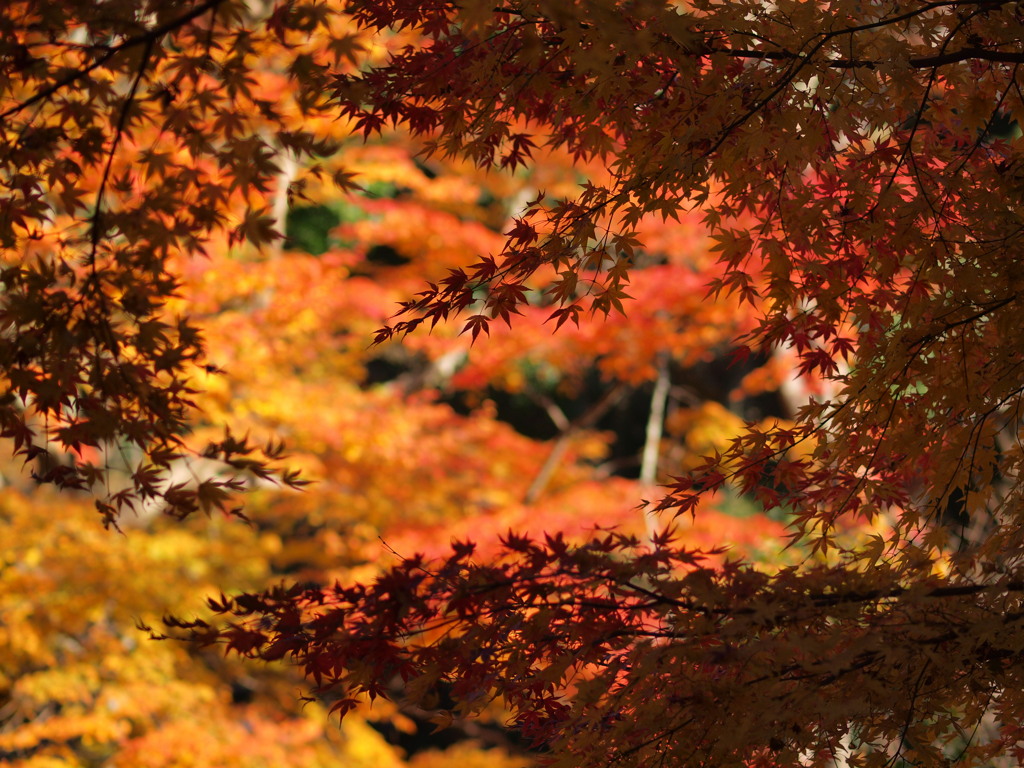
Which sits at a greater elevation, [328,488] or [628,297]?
[328,488]

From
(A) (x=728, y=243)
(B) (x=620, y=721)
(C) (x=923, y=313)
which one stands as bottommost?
(B) (x=620, y=721)

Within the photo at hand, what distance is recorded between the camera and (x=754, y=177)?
2881 millimetres

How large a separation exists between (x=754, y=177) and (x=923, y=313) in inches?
26.7

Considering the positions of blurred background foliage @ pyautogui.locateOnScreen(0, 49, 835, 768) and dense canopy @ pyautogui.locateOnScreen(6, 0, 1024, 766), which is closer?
dense canopy @ pyautogui.locateOnScreen(6, 0, 1024, 766)

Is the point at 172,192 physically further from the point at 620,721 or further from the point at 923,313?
the point at 923,313

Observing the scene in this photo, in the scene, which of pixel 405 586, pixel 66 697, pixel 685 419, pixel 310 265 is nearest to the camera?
pixel 405 586

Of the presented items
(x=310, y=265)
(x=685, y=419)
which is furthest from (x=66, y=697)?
(x=685, y=419)

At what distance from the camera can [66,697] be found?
6.51 metres

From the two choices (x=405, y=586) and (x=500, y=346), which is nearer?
(x=405, y=586)

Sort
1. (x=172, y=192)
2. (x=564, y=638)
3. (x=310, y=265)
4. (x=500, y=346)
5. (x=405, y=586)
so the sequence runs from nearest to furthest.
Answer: (x=405, y=586) < (x=564, y=638) < (x=172, y=192) < (x=310, y=265) < (x=500, y=346)

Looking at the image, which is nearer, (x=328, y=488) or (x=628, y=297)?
(x=628, y=297)

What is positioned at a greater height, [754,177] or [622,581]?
[754,177]

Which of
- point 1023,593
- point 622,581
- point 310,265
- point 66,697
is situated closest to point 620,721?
point 622,581

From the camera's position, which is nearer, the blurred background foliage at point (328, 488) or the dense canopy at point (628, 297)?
the dense canopy at point (628, 297)
